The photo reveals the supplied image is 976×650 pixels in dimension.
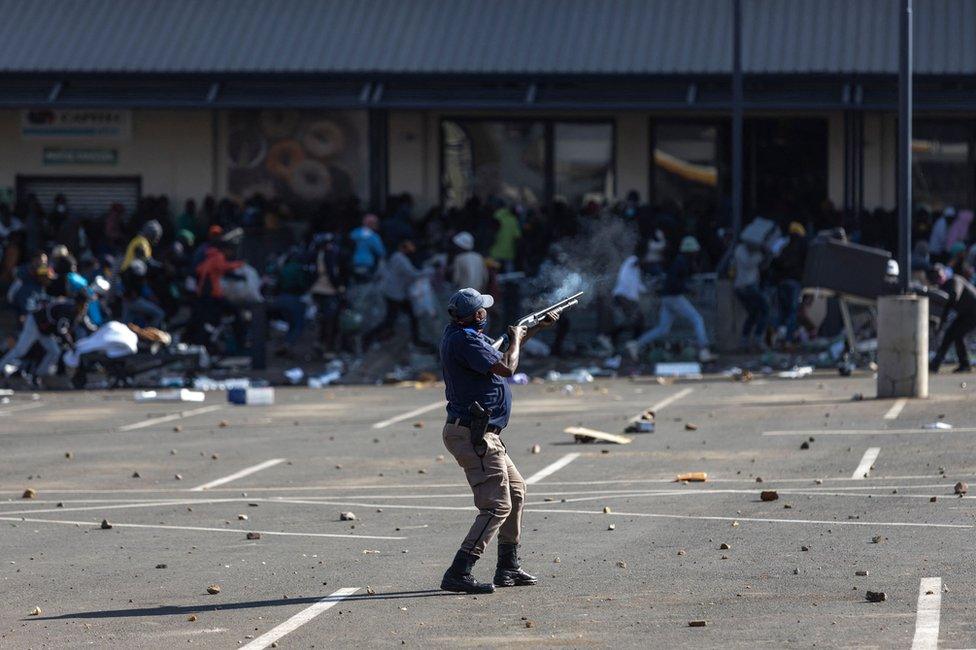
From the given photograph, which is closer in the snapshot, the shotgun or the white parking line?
the shotgun

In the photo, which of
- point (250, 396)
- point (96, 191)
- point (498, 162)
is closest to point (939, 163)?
point (498, 162)

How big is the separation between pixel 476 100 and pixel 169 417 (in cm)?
1151

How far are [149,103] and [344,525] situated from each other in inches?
774

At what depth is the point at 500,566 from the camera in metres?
9.37

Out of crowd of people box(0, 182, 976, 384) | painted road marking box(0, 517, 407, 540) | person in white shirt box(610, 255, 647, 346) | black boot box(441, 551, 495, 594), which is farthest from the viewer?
person in white shirt box(610, 255, 647, 346)

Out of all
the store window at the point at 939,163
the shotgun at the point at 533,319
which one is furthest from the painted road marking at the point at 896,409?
the store window at the point at 939,163

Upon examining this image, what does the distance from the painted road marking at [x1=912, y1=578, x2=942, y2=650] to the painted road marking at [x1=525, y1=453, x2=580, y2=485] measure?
5.16m

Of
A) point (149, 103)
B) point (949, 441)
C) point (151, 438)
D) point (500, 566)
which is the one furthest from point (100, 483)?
point (149, 103)

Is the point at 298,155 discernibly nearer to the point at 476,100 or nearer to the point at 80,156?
the point at 80,156

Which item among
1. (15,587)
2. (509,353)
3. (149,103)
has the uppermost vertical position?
(149,103)

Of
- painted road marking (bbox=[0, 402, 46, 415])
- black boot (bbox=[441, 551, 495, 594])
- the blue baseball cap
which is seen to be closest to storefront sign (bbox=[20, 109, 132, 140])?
painted road marking (bbox=[0, 402, 46, 415])

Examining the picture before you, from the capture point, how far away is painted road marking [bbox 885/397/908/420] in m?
A: 17.4

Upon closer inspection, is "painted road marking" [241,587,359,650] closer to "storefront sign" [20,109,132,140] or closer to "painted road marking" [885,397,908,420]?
"painted road marking" [885,397,908,420]

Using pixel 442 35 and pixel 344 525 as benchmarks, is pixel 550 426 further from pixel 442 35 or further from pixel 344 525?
pixel 442 35
